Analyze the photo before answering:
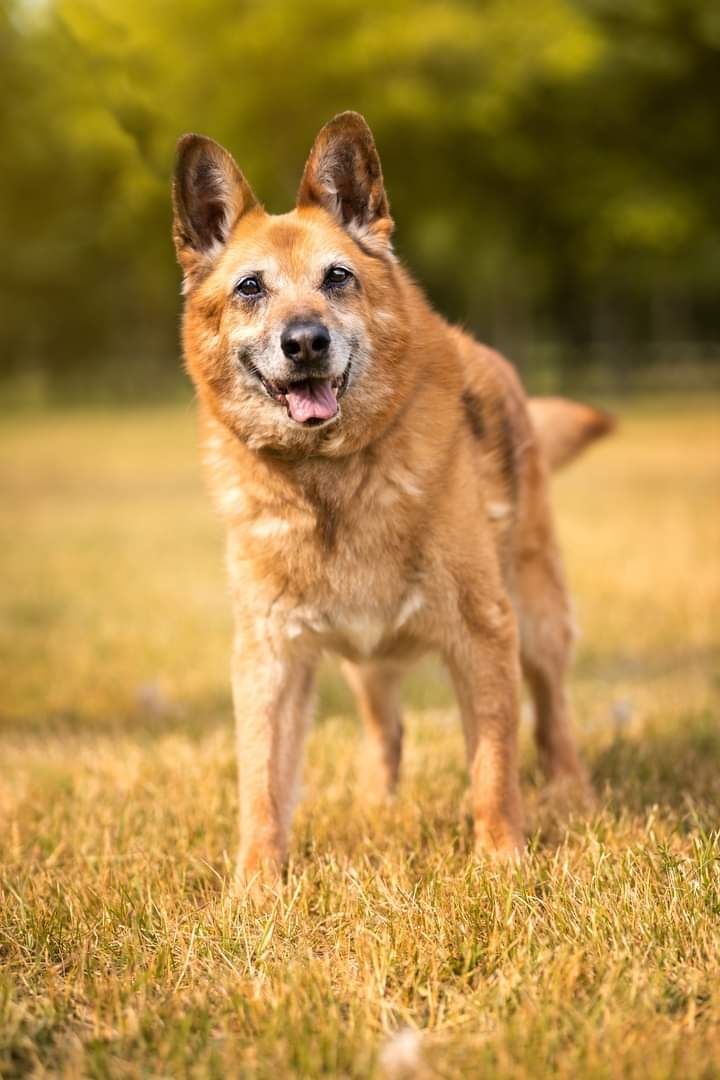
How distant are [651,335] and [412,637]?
39.0 meters

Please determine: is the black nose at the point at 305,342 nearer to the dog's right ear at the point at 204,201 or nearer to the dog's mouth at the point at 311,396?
the dog's mouth at the point at 311,396

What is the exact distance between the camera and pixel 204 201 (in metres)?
3.55

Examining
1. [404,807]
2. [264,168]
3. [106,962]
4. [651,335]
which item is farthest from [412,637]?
[651,335]

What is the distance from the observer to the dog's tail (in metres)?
4.67

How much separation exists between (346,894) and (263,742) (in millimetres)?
651

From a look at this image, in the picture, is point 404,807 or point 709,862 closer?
point 709,862

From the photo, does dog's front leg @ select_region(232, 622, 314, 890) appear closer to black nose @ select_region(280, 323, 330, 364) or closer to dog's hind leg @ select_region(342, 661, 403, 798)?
dog's hind leg @ select_region(342, 661, 403, 798)

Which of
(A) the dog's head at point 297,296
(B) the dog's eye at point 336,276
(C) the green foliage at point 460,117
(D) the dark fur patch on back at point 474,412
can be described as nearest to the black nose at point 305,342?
(A) the dog's head at point 297,296

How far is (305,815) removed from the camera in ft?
12.4

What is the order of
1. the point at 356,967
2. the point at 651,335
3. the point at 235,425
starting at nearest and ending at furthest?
the point at 356,967 < the point at 235,425 < the point at 651,335

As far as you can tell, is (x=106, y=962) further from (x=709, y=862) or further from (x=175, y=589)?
(x=175, y=589)

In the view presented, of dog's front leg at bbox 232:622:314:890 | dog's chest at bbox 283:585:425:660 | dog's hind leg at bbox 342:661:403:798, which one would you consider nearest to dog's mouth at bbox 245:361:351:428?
dog's chest at bbox 283:585:425:660

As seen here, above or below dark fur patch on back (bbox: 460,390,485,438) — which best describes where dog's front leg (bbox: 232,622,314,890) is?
below

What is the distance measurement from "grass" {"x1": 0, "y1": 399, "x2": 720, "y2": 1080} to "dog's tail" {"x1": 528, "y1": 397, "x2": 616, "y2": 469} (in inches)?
42.1
